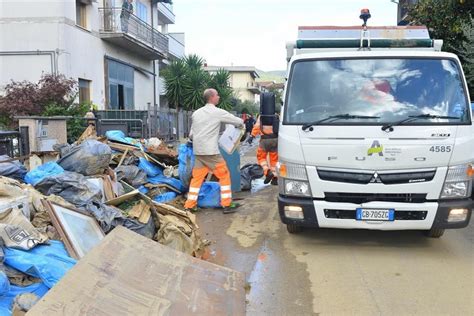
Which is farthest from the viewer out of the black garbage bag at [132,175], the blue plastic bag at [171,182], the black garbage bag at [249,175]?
the black garbage bag at [249,175]

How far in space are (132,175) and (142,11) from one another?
18930 mm

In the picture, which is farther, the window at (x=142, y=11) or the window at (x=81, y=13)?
the window at (x=142, y=11)

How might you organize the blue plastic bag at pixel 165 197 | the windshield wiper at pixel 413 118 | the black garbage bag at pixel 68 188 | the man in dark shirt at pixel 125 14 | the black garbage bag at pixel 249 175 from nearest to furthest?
the windshield wiper at pixel 413 118, the black garbage bag at pixel 68 188, the blue plastic bag at pixel 165 197, the black garbage bag at pixel 249 175, the man in dark shirt at pixel 125 14

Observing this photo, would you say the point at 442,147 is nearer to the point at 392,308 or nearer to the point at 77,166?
the point at 392,308

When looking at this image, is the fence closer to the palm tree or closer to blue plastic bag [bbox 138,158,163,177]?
blue plastic bag [bbox 138,158,163,177]

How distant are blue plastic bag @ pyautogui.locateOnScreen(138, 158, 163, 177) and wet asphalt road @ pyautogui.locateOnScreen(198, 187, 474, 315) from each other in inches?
62.3

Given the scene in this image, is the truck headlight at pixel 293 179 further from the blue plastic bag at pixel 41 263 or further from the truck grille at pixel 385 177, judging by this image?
the blue plastic bag at pixel 41 263

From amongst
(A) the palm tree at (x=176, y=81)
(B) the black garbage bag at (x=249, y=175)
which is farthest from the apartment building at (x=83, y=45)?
(B) the black garbage bag at (x=249, y=175)

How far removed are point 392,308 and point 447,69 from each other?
9.30ft

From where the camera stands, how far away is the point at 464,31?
1170cm

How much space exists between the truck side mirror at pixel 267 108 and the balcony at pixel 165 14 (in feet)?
84.7

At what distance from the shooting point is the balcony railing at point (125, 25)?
18875 mm

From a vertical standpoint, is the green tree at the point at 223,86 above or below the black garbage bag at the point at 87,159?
above

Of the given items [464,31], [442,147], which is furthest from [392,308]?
[464,31]
